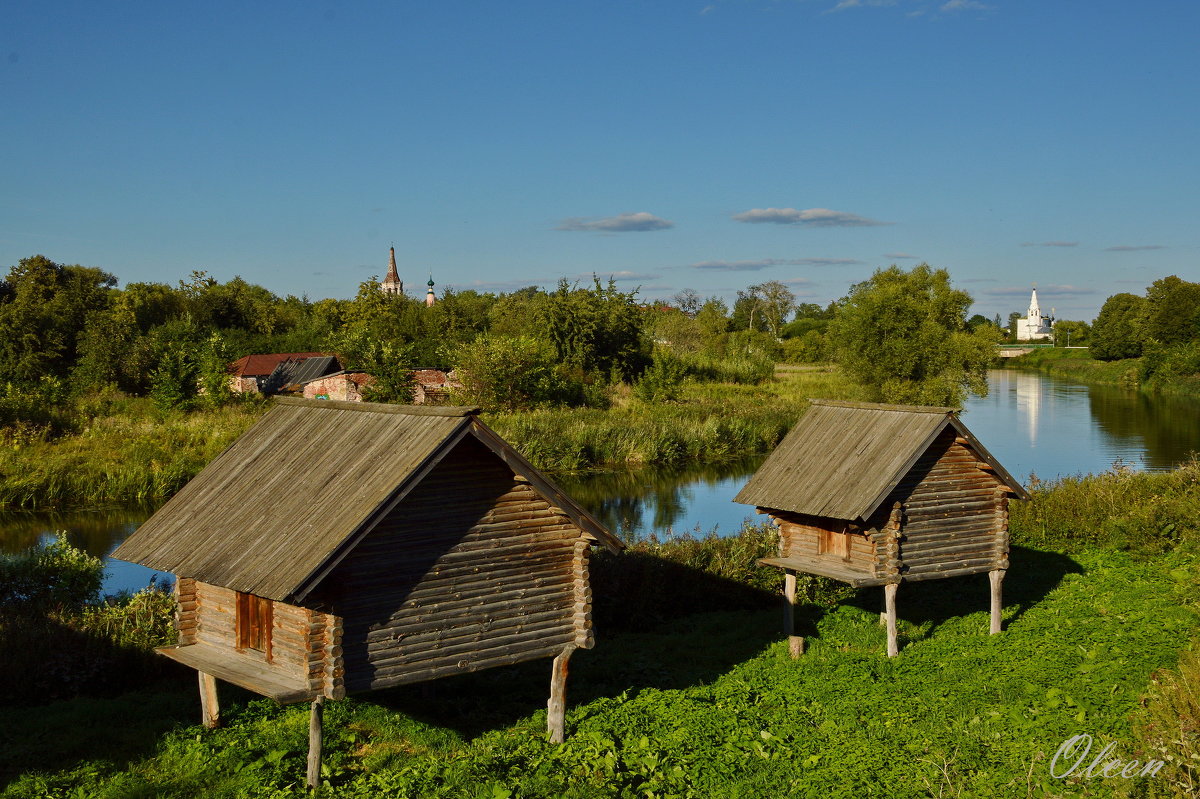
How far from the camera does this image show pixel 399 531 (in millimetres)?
10906

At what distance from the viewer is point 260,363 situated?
189 feet

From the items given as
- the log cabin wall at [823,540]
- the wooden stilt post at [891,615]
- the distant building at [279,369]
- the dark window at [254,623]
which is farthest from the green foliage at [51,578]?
the distant building at [279,369]

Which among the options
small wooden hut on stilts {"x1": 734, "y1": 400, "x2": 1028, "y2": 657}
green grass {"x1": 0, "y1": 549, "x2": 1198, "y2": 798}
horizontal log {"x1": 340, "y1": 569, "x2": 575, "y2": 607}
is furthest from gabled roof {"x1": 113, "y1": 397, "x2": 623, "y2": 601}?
small wooden hut on stilts {"x1": 734, "y1": 400, "x2": 1028, "y2": 657}

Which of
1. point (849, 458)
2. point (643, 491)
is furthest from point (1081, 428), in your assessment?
point (849, 458)

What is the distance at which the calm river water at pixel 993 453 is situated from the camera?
27578 millimetres

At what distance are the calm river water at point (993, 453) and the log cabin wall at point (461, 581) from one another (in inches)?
429

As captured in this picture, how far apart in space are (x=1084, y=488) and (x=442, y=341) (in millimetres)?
43673

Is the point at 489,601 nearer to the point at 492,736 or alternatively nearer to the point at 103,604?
the point at 492,736

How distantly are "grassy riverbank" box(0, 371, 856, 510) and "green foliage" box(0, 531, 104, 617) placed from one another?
14735 millimetres

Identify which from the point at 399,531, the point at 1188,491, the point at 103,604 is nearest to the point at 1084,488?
the point at 1188,491

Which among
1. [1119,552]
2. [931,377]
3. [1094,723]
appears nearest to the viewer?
[1094,723]

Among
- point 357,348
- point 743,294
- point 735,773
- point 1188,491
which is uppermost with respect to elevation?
point 743,294

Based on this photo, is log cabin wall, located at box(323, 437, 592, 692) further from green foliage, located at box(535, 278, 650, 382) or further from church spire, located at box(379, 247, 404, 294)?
church spire, located at box(379, 247, 404, 294)

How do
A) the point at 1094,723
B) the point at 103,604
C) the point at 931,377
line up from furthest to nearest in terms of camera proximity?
the point at 931,377
the point at 103,604
the point at 1094,723
